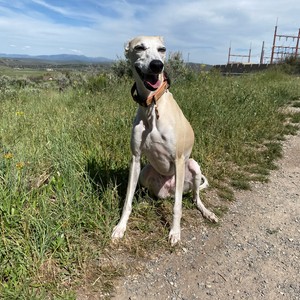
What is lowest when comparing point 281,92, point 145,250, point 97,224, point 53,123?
point 145,250

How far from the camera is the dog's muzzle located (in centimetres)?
228

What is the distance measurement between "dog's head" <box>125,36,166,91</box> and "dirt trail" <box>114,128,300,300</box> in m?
1.48

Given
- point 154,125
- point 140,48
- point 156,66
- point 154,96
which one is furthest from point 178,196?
point 140,48

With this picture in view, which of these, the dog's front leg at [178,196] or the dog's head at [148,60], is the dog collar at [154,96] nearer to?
the dog's head at [148,60]

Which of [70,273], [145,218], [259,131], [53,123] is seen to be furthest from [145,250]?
[259,131]

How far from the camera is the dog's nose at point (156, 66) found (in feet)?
7.43

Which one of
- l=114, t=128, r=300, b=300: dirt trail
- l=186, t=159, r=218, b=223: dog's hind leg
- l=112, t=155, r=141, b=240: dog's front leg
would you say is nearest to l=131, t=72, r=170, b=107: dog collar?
l=112, t=155, r=141, b=240: dog's front leg

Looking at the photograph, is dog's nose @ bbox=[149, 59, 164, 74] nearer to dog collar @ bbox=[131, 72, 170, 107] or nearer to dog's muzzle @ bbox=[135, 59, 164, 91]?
dog's muzzle @ bbox=[135, 59, 164, 91]

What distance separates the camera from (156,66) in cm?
227

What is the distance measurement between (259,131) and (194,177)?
2.77 m

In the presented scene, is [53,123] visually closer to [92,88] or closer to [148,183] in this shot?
[148,183]

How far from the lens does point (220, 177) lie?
12.8 feet

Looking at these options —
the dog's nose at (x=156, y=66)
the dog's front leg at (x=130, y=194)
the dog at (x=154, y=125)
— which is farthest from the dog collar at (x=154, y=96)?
the dog's front leg at (x=130, y=194)

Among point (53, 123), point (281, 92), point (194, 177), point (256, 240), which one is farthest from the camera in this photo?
point (281, 92)
